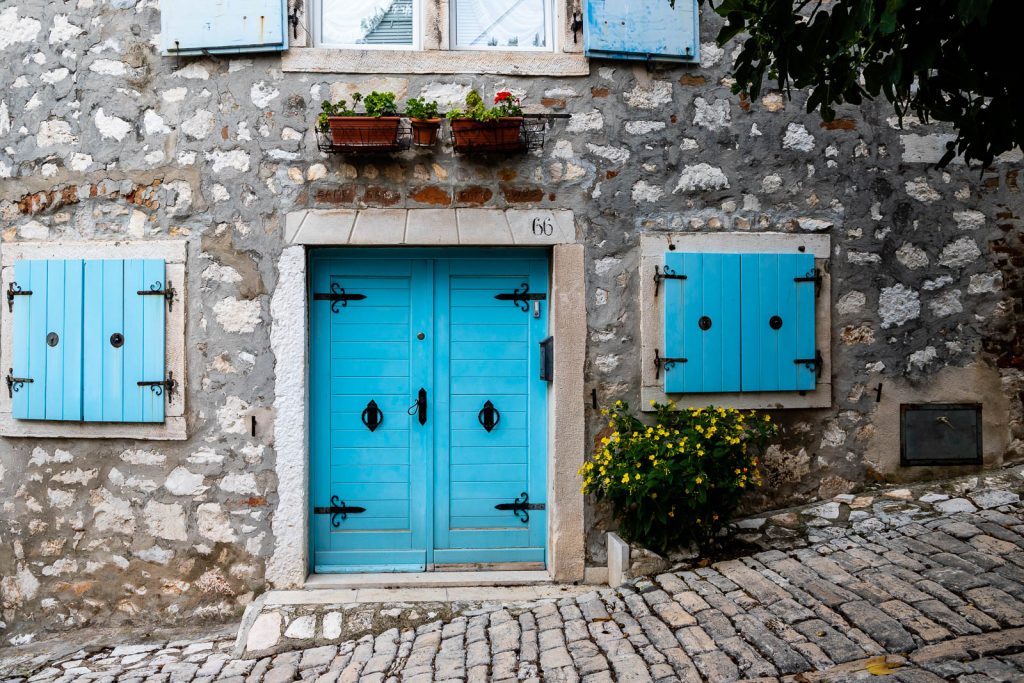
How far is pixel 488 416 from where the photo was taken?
475 centimetres

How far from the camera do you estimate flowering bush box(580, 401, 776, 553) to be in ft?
13.3

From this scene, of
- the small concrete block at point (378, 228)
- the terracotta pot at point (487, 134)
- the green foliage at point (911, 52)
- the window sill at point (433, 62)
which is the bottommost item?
the small concrete block at point (378, 228)

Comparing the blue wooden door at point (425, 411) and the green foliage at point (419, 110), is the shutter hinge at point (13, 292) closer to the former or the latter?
the blue wooden door at point (425, 411)

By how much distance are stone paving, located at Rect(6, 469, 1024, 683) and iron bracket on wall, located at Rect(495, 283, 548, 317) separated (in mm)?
1684

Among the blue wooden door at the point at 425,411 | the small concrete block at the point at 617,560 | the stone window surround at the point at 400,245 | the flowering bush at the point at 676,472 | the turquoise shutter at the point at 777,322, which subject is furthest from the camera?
the blue wooden door at the point at 425,411

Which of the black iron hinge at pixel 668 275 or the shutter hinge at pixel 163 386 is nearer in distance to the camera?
the shutter hinge at pixel 163 386

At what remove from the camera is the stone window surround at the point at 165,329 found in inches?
175

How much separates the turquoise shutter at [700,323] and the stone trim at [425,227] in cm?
72

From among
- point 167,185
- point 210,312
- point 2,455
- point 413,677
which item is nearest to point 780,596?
point 413,677

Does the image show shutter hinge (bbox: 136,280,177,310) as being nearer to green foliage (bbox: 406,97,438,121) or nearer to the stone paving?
green foliage (bbox: 406,97,438,121)

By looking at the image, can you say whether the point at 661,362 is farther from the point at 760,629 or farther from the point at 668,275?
the point at 760,629

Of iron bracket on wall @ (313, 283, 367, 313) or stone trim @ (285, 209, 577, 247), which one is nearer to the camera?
stone trim @ (285, 209, 577, 247)

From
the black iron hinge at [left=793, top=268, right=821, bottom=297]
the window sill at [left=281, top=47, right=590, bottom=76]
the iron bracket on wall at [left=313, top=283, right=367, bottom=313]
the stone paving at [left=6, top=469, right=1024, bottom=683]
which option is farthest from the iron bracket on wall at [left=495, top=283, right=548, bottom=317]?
the stone paving at [left=6, top=469, right=1024, bottom=683]

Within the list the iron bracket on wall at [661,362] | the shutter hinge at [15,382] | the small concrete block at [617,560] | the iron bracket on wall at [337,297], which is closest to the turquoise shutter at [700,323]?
the iron bracket on wall at [661,362]
